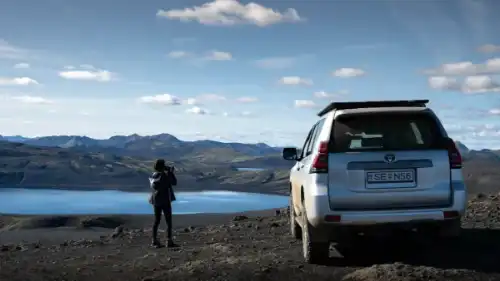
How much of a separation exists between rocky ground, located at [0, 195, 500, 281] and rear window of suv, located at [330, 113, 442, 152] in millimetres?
1686

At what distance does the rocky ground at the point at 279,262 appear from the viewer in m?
7.58

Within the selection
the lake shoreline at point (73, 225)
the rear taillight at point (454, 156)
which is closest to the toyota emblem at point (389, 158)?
the rear taillight at point (454, 156)

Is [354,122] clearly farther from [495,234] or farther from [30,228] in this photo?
[30,228]

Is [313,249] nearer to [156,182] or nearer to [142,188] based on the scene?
[156,182]

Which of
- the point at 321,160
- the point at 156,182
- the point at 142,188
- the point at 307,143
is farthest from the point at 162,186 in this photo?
the point at 142,188

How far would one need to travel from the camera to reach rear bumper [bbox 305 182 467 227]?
730cm

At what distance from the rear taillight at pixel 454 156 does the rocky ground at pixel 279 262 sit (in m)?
1.43

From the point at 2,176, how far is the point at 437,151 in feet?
662

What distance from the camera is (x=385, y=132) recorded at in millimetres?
8031

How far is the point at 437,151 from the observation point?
7.44m

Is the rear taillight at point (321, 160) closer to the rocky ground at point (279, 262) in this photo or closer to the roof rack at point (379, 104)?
the roof rack at point (379, 104)

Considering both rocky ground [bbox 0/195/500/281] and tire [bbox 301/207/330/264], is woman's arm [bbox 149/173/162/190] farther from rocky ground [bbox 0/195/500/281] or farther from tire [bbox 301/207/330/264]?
tire [bbox 301/207/330/264]

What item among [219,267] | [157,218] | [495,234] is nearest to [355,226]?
[219,267]

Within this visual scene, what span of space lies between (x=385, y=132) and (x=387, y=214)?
1.33 m
